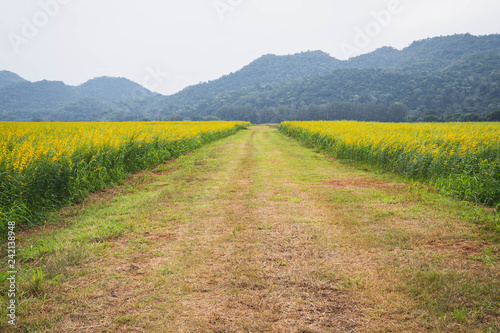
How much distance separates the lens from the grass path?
282cm

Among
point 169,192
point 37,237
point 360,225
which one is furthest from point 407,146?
point 37,237

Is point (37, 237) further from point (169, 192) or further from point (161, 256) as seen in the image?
point (169, 192)

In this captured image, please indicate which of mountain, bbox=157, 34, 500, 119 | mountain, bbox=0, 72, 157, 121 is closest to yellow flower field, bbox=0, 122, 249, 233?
mountain, bbox=157, 34, 500, 119

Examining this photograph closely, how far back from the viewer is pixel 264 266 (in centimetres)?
383

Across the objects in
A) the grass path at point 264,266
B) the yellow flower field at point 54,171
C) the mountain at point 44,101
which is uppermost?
the mountain at point 44,101

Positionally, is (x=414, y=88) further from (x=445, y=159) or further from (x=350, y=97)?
(x=445, y=159)

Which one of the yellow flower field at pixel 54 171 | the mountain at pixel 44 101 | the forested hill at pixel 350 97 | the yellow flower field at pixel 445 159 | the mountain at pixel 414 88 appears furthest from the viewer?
the mountain at pixel 44 101

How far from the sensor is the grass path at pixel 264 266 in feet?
9.25

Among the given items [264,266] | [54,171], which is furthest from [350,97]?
[264,266]

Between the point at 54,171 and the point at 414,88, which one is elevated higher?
the point at 414,88

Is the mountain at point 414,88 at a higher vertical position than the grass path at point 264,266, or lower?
higher

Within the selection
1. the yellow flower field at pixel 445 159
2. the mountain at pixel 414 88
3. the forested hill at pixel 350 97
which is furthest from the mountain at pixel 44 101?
the yellow flower field at pixel 445 159

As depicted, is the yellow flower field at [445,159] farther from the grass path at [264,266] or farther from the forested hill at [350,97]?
the forested hill at [350,97]

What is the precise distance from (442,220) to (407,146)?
5.92 meters
